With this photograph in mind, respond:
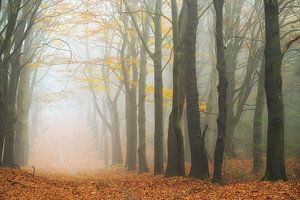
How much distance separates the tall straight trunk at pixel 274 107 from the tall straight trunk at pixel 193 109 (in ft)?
9.88

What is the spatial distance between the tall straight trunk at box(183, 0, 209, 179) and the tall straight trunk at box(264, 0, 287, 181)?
119 inches

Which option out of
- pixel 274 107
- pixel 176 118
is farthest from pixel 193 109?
pixel 274 107

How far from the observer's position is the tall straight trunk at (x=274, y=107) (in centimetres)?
1054

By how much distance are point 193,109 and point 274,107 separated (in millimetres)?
3570

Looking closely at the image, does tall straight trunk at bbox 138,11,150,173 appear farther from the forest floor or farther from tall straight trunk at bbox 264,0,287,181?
tall straight trunk at bbox 264,0,287,181

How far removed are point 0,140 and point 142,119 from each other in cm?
862

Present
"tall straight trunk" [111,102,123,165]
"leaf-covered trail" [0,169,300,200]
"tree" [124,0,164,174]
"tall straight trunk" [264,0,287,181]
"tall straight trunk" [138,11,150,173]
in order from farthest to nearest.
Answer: "tall straight trunk" [111,102,123,165] → "tall straight trunk" [138,11,150,173] → "tree" [124,0,164,174] → "tall straight trunk" [264,0,287,181] → "leaf-covered trail" [0,169,300,200]

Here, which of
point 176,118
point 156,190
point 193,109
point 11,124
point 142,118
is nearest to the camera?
point 156,190

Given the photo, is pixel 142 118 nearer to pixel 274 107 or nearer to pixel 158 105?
pixel 158 105

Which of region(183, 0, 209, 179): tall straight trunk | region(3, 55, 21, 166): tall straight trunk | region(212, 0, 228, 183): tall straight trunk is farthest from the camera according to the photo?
region(3, 55, 21, 166): tall straight trunk

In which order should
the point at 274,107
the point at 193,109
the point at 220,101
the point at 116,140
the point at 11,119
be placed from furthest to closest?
the point at 116,140 < the point at 11,119 < the point at 193,109 < the point at 220,101 < the point at 274,107

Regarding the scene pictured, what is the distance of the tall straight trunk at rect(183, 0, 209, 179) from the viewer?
13391 mm

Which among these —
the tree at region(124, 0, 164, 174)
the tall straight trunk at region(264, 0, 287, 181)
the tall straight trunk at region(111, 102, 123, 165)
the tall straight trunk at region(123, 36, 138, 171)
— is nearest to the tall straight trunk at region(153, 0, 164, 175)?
the tree at region(124, 0, 164, 174)

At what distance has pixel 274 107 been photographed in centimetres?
1055
